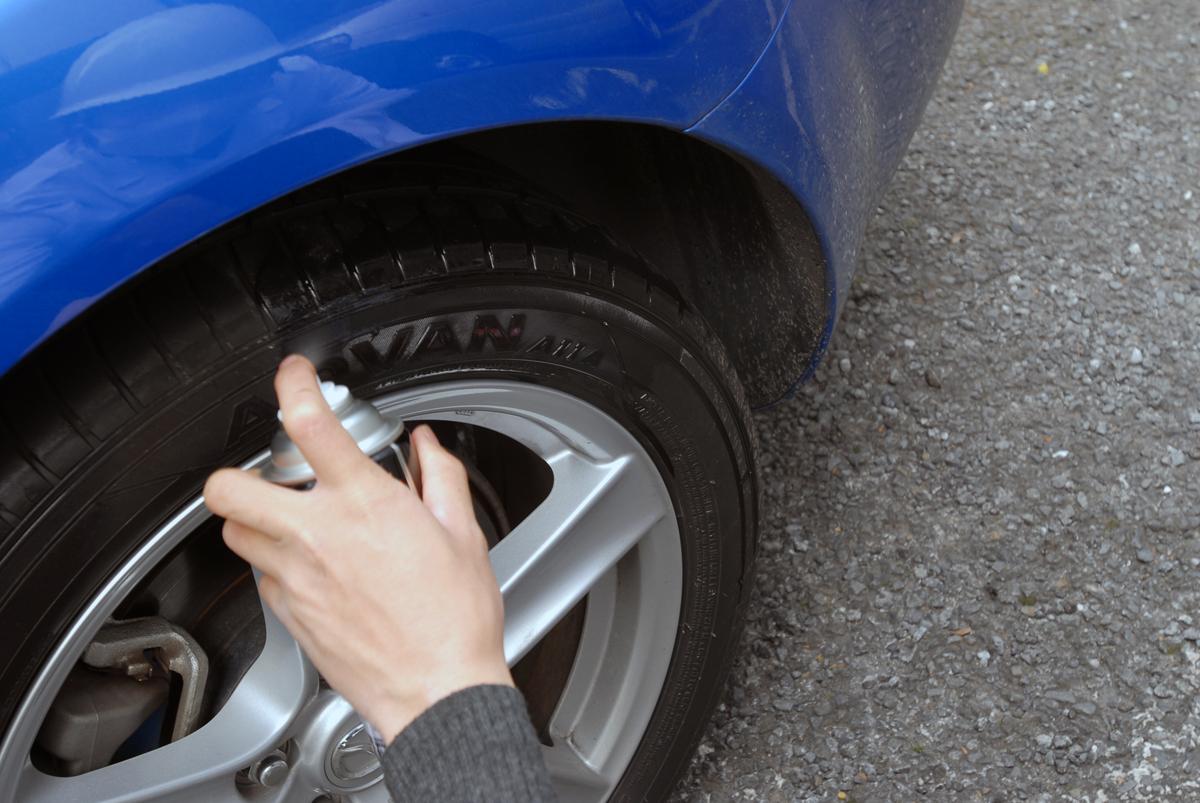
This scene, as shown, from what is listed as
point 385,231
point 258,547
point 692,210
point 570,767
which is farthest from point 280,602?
point 692,210

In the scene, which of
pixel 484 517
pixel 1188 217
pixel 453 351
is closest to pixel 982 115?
pixel 1188 217

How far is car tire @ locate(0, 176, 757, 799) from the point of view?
3.15 ft

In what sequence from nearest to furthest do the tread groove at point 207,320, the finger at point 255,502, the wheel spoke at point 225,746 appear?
the finger at point 255,502, the tread groove at point 207,320, the wheel spoke at point 225,746

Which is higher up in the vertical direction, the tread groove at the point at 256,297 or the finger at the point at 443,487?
the tread groove at the point at 256,297

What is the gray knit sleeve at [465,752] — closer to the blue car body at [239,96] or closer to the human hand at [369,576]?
the human hand at [369,576]

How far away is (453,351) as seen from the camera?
3.70ft

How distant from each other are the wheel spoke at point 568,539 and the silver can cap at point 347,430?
0.33m

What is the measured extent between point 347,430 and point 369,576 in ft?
0.53

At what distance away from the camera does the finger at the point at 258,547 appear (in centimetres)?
93

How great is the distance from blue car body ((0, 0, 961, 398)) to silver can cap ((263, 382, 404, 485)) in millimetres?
196

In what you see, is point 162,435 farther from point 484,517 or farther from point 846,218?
point 846,218

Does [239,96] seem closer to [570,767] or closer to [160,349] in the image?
[160,349]

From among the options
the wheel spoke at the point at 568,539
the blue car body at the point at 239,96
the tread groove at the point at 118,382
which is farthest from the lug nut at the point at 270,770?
the blue car body at the point at 239,96

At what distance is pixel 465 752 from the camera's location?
88cm
